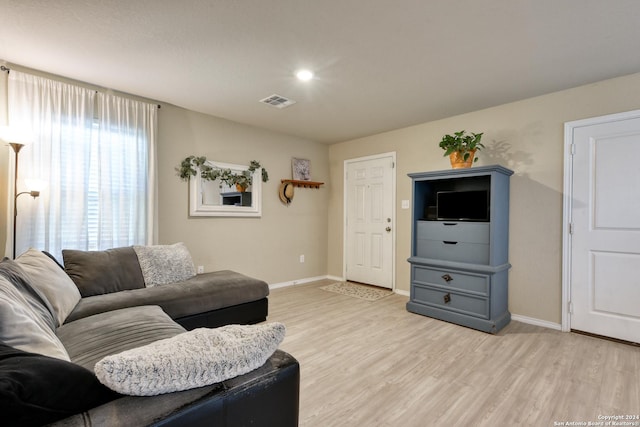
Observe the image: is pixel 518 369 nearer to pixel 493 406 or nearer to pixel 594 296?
pixel 493 406

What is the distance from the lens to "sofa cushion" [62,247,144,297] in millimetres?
2480

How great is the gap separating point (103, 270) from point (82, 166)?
110 cm

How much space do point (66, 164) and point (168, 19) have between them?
1.83 meters

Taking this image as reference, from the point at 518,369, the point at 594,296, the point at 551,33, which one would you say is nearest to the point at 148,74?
the point at 551,33

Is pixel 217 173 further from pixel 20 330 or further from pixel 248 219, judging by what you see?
pixel 20 330

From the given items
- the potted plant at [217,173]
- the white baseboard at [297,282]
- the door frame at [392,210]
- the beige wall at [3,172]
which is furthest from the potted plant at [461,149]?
the beige wall at [3,172]

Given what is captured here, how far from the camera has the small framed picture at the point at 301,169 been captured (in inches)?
191

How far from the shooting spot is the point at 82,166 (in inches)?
116

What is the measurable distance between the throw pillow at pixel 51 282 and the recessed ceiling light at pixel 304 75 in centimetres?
238

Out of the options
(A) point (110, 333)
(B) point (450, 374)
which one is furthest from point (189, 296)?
(B) point (450, 374)

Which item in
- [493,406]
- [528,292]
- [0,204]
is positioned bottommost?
[493,406]

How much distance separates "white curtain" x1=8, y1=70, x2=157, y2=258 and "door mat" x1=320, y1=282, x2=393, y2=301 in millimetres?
2578

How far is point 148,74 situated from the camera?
2.78 m

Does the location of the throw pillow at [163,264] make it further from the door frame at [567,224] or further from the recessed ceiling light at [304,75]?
the door frame at [567,224]
